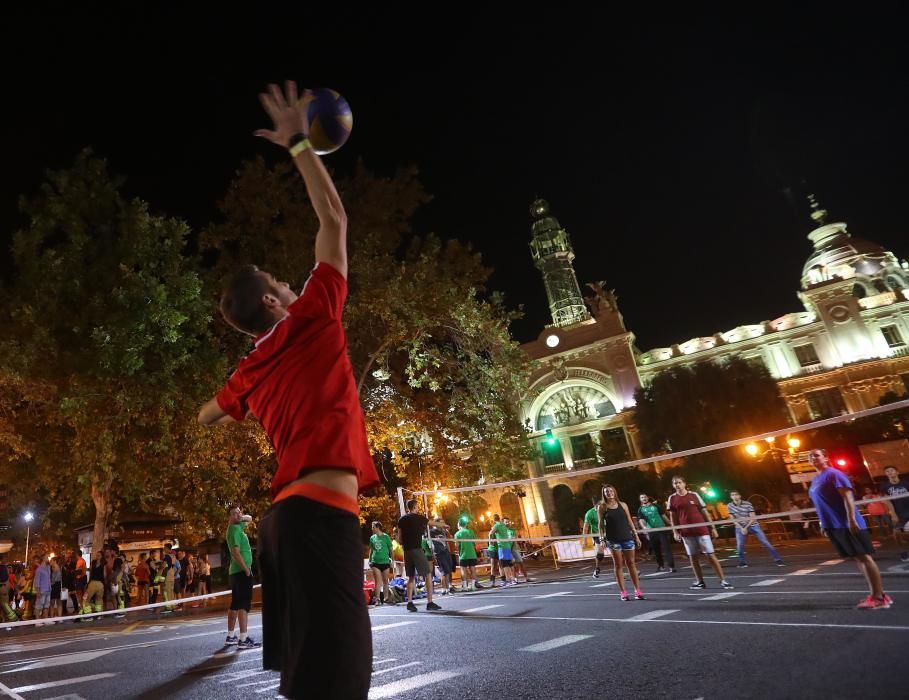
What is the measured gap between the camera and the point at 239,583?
7473 millimetres

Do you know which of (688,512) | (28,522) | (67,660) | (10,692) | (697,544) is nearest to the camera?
(10,692)

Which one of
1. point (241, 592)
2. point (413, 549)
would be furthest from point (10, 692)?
point (413, 549)

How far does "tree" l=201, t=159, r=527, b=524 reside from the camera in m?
15.8

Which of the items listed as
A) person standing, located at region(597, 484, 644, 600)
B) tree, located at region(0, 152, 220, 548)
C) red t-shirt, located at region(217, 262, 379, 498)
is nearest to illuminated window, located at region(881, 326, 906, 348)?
person standing, located at region(597, 484, 644, 600)

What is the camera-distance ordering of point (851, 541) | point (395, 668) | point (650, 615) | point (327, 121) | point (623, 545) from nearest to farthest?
point (327, 121) < point (395, 668) < point (851, 541) < point (650, 615) < point (623, 545)

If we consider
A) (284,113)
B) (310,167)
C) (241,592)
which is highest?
(284,113)

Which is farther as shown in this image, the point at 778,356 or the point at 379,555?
the point at 778,356

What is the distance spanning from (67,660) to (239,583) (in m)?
2.22

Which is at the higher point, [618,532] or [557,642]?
[618,532]

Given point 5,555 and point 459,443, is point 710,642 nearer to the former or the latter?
point 459,443

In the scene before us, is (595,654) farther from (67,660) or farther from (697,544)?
(67,660)

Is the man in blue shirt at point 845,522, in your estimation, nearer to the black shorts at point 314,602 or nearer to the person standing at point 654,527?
the black shorts at point 314,602

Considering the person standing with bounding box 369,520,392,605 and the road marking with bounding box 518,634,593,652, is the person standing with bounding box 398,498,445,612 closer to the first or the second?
the person standing with bounding box 369,520,392,605

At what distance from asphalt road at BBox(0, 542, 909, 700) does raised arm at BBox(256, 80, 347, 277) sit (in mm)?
3128
